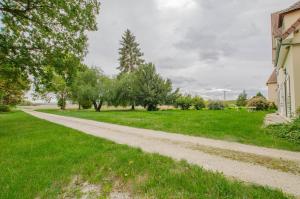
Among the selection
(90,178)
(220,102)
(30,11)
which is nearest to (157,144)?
(90,178)

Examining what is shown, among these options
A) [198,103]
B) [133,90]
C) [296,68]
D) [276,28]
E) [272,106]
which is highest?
[276,28]

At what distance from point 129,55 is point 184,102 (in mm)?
23378

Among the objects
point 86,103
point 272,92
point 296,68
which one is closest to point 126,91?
point 86,103

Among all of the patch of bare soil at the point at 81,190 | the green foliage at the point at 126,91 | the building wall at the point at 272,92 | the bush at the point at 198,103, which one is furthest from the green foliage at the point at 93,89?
the patch of bare soil at the point at 81,190

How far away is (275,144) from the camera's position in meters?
7.05

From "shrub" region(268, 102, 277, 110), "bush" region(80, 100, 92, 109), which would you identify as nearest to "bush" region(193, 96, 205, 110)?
"shrub" region(268, 102, 277, 110)

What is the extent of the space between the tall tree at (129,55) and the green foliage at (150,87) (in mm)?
19866

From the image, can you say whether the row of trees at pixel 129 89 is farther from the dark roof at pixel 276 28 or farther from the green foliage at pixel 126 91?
the dark roof at pixel 276 28

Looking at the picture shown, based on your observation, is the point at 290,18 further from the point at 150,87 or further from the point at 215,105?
the point at 215,105

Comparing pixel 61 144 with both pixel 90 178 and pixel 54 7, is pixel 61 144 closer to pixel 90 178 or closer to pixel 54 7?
pixel 90 178

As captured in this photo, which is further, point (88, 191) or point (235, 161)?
point (235, 161)

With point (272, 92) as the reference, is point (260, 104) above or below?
below

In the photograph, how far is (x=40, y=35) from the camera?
12.8 meters

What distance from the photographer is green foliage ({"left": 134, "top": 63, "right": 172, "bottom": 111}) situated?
1407 inches
